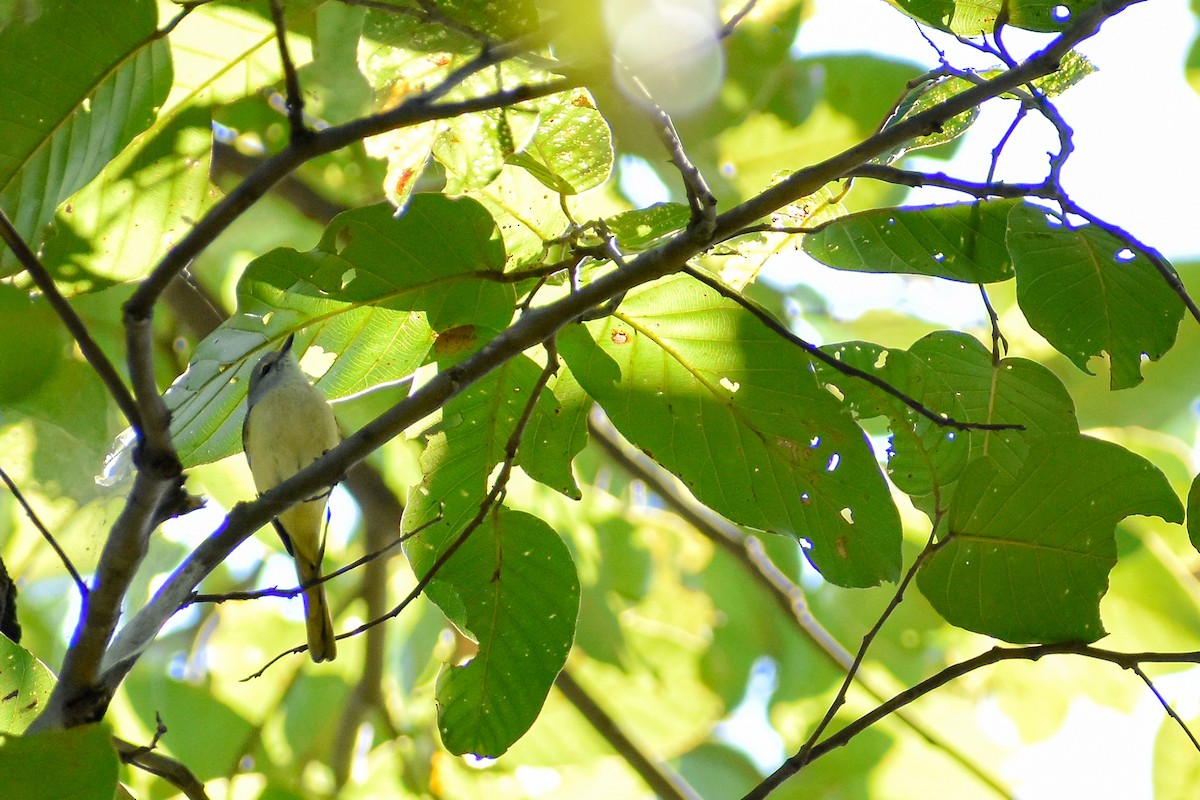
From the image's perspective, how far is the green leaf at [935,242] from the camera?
6.40ft

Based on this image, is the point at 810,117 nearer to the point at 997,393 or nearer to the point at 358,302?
the point at 997,393

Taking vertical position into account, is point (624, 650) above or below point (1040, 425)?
below

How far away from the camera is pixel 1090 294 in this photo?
183 centimetres

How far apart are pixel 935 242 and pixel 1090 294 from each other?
0.93 feet

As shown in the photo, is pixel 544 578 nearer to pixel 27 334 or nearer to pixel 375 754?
pixel 27 334

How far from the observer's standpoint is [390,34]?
68.7 inches

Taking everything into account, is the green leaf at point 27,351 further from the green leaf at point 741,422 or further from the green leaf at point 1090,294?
the green leaf at point 1090,294

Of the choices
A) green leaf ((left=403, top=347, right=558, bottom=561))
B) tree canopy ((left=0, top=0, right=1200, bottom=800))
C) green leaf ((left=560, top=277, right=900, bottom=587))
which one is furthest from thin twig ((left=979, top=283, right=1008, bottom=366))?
green leaf ((left=403, top=347, right=558, bottom=561))

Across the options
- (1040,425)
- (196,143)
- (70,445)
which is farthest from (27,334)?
(1040,425)

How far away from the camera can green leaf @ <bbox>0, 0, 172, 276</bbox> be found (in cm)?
195

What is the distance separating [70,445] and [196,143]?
1173mm

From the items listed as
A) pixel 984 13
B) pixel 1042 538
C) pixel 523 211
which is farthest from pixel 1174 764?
pixel 523 211

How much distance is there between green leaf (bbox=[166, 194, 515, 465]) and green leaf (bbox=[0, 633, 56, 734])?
1.48ft

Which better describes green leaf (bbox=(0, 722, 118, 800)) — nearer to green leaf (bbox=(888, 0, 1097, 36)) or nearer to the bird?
green leaf (bbox=(888, 0, 1097, 36))
